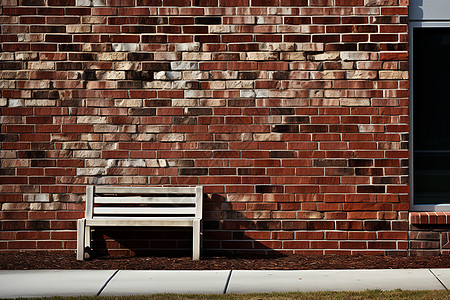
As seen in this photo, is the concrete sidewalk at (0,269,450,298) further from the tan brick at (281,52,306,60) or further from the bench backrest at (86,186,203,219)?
the tan brick at (281,52,306,60)

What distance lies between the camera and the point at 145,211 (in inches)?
229

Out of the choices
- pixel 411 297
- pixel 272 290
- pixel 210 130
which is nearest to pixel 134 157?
pixel 210 130

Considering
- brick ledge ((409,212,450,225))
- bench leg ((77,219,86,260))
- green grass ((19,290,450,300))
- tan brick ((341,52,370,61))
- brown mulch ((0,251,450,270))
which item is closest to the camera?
green grass ((19,290,450,300))

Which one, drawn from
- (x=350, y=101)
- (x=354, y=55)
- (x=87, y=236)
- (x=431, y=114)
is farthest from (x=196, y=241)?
(x=431, y=114)

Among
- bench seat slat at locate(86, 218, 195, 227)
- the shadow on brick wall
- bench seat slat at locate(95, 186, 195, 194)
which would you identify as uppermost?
bench seat slat at locate(95, 186, 195, 194)

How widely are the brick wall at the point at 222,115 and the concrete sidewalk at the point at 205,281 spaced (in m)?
0.81

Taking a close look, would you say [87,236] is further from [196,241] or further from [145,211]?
[196,241]

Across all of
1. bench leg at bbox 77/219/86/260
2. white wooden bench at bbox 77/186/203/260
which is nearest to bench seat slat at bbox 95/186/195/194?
white wooden bench at bbox 77/186/203/260

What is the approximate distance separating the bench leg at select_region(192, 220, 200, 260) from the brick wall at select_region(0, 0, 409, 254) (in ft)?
1.12

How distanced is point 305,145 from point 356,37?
1.26m

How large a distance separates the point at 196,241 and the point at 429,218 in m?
2.44

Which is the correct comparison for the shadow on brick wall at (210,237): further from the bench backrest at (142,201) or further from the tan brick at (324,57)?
the tan brick at (324,57)

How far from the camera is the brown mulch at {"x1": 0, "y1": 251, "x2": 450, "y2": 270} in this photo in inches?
216

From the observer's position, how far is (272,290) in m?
4.60
